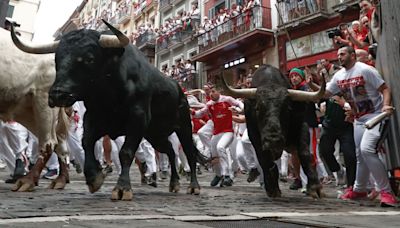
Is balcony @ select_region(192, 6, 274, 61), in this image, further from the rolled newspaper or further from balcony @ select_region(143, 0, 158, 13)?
the rolled newspaper

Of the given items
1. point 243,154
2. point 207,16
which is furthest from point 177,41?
point 243,154

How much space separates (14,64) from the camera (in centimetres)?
621

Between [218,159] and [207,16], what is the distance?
83.0 ft

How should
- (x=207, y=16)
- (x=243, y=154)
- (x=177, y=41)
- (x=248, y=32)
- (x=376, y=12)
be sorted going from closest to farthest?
1. (x=376, y=12)
2. (x=243, y=154)
3. (x=248, y=32)
4. (x=207, y=16)
5. (x=177, y=41)

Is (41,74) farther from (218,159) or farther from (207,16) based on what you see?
(207,16)

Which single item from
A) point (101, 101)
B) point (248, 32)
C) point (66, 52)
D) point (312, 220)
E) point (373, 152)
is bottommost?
point (312, 220)

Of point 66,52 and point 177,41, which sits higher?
point 177,41

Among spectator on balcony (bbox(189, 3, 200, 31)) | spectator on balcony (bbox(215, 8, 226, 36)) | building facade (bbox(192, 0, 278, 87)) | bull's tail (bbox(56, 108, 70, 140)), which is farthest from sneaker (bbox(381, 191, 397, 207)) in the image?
spectator on balcony (bbox(189, 3, 200, 31))

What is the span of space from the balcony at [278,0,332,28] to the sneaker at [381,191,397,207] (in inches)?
684

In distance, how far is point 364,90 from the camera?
596 cm

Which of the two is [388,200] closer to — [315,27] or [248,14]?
[315,27]

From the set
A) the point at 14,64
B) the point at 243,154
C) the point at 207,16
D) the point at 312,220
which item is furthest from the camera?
the point at 207,16

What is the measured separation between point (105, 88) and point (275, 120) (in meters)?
2.02

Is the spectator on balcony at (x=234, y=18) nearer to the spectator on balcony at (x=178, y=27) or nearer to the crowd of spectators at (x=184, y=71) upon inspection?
the crowd of spectators at (x=184, y=71)
